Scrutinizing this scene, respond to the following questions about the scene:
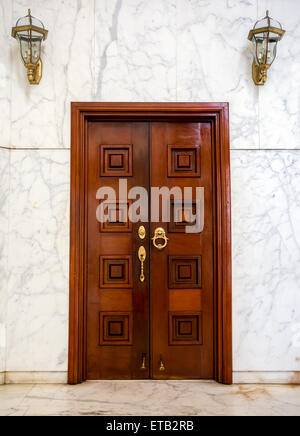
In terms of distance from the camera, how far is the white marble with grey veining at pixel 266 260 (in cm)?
279

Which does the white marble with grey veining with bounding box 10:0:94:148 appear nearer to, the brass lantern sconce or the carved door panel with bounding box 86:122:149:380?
the brass lantern sconce

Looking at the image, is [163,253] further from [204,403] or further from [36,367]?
[36,367]

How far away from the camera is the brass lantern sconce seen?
8.80 feet

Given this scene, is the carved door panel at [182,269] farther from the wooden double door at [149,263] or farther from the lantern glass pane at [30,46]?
the lantern glass pane at [30,46]

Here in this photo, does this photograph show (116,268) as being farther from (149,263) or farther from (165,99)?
(165,99)

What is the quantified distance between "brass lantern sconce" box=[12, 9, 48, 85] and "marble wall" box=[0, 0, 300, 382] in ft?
0.43

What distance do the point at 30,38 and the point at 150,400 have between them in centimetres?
264

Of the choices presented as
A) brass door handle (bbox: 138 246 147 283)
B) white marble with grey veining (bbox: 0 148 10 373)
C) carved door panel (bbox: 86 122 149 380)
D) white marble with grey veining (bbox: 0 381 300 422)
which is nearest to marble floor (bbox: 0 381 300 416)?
white marble with grey veining (bbox: 0 381 300 422)

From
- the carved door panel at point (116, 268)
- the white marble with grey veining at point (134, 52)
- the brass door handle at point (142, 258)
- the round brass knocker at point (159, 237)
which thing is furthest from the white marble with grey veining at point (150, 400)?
the white marble with grey veining at point (134, 52)

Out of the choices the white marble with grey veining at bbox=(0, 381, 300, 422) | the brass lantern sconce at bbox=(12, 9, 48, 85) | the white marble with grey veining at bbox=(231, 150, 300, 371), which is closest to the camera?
the white marble with grey veining at bbox=(0, 381, 300, 422)

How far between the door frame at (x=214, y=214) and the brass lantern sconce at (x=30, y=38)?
0.43m

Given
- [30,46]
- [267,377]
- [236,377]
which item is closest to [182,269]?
[236,377]

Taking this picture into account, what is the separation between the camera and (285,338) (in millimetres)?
2793

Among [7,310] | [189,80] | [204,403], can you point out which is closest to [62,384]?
[7,310]
